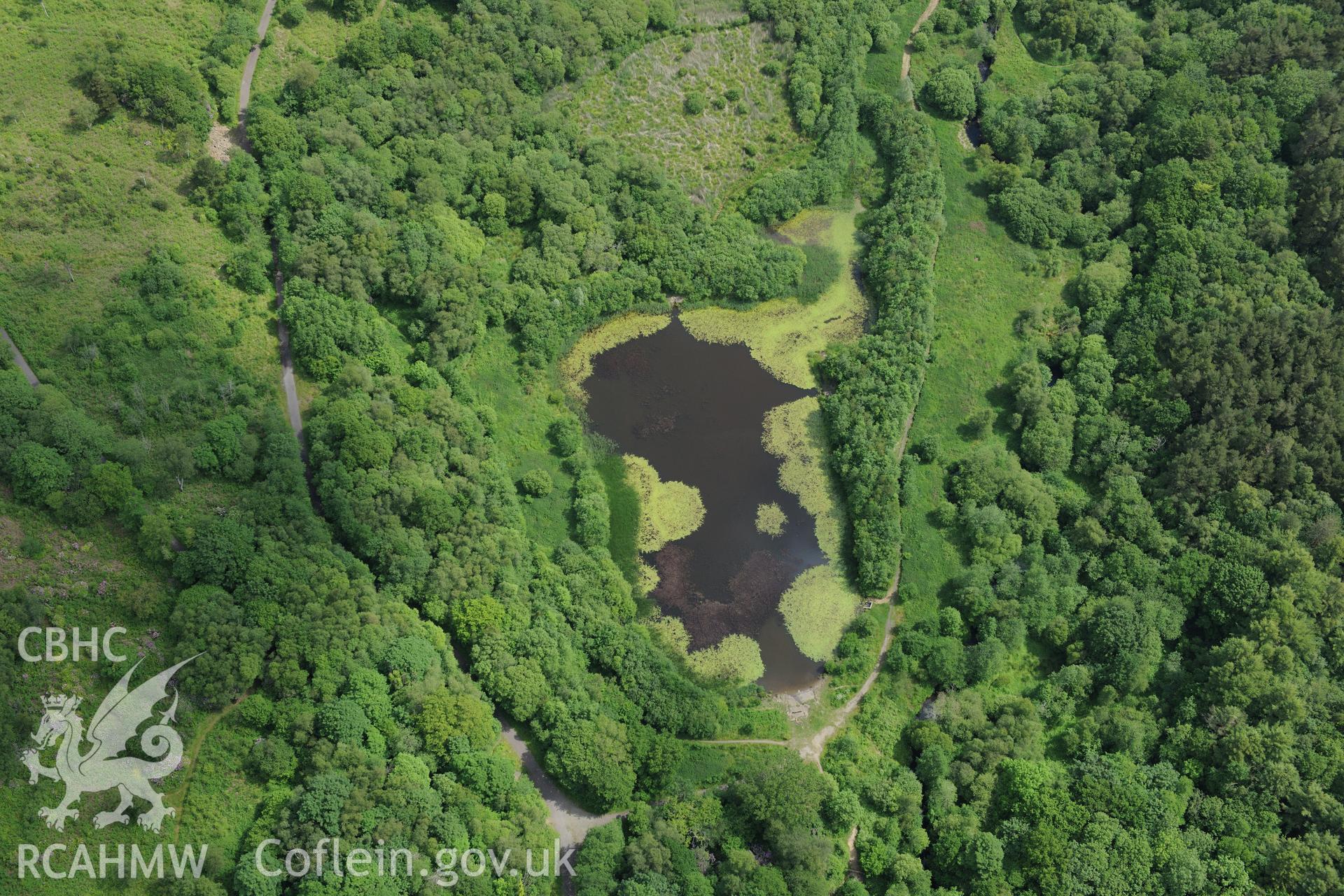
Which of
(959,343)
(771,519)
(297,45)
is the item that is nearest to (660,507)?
(771,519)

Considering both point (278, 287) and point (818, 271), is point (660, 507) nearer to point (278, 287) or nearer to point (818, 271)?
point (818, 271)

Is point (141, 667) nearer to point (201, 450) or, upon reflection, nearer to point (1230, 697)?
point (201, 450)

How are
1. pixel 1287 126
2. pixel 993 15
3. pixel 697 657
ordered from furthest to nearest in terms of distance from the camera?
pixel 993 15 → pixel 1287 126 → pixel 697 657

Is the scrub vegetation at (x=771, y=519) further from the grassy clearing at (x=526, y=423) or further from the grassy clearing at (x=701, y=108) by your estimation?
the grassy clearing at (x=701, y=108)

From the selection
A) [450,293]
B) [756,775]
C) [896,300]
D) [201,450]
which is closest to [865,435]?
[896,300]

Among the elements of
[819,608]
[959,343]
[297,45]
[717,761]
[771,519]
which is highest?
[297,45]

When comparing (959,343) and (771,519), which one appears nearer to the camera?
(771,519)

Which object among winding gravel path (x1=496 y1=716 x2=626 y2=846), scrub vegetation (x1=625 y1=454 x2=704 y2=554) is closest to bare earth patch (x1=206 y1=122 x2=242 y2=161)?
scrub vegetation (x1=625 y1=454 x2=704 y2=554)

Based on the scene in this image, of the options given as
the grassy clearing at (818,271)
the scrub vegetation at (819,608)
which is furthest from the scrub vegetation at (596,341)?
the scrub vegetation at (819,608)
